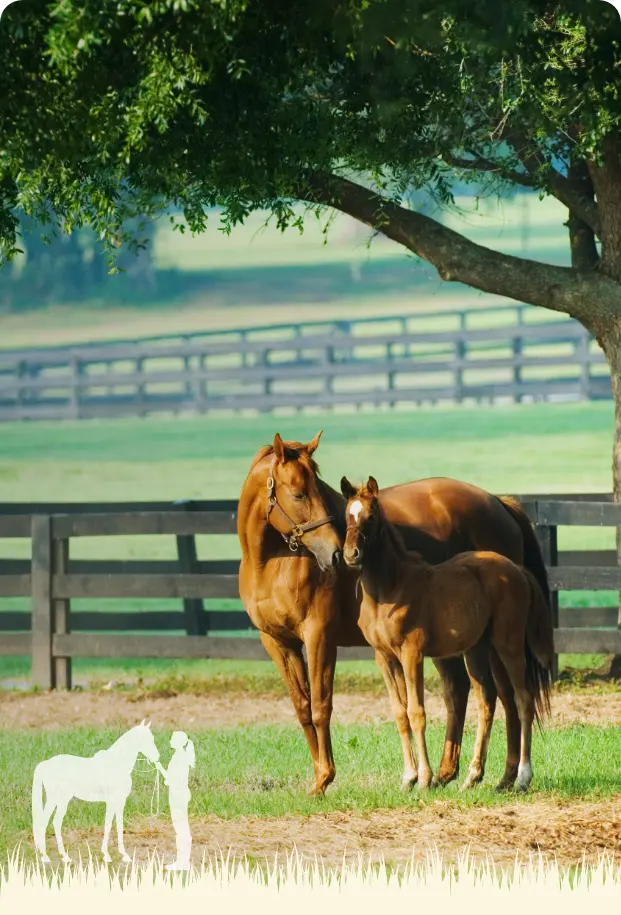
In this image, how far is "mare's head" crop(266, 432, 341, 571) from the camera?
266 inches

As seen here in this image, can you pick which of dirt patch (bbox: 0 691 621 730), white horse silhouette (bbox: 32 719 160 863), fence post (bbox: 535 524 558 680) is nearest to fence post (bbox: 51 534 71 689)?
dirt patch (bbox: 0 691 621 730)

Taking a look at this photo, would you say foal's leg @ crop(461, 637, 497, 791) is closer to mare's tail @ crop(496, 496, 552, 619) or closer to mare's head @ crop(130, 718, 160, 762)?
mare's tail @ crop(496, 496, 552, 619)

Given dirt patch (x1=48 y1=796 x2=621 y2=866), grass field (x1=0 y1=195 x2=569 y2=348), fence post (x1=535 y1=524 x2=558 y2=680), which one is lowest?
dirt patch (x1=48 y1=796 x2=621 y2=866)

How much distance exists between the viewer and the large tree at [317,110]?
7.02 metres

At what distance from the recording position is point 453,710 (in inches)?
297

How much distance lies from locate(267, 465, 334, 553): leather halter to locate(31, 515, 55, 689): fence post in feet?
19.9

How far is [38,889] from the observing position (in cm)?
514

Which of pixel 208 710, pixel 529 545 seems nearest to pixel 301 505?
pixel 529 545

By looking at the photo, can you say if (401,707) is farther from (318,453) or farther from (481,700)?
(318,453)

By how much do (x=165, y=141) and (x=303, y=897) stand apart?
4.71 metres

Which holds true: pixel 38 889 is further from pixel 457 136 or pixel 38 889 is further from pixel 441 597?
pixel 457 136

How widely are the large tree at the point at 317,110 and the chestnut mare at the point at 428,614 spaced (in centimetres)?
237

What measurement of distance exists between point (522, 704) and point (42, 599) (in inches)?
256

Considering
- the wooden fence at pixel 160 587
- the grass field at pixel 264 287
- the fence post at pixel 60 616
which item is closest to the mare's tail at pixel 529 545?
the wooden fence at pixel 160 587
